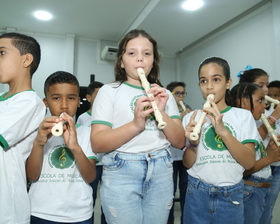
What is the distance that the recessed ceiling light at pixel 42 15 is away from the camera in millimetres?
3304

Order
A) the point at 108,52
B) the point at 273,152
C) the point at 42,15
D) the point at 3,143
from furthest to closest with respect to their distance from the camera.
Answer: the point at 108,52
the point at 42,15
the point at 273,152
the point at 3,143

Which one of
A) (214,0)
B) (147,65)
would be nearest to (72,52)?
(214,0)

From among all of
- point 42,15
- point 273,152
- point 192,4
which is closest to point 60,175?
point 273,152

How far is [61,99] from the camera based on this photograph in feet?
3.59

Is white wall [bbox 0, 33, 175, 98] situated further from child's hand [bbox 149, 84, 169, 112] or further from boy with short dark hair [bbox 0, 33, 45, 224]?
child's hand [bbox 149, 84, 169, 112]

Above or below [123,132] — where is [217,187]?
below

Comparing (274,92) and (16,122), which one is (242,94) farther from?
(16,122)

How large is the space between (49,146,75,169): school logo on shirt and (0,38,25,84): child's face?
36 cm

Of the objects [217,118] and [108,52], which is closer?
[217,118]

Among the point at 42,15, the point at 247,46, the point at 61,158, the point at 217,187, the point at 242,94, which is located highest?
the point at 42,15

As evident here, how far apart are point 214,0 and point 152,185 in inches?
108

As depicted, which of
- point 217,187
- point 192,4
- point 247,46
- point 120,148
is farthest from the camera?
point 247,46

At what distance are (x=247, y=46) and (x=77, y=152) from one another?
315cm

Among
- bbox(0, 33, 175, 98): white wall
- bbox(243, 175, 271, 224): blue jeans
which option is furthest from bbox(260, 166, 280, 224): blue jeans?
bbox(0, 33, 175, 98): white wall
